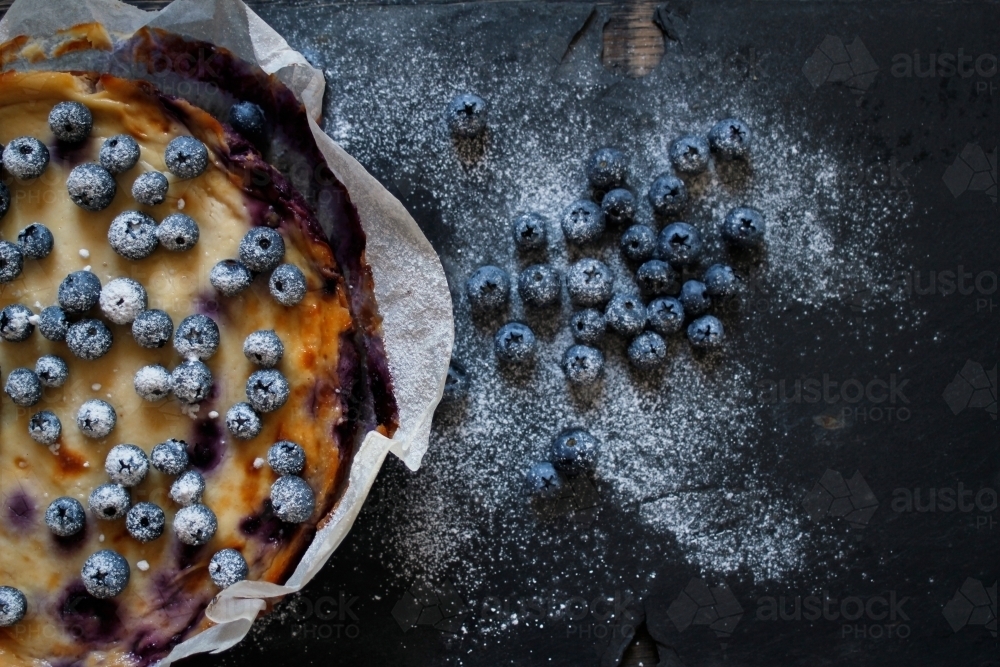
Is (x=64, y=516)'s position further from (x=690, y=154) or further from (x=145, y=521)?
(x=690, y=154)

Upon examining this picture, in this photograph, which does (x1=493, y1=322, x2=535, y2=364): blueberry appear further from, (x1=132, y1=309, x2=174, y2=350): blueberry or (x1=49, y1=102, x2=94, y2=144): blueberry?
(x1=49, y1=102, x2=94, y2=144): blueberry

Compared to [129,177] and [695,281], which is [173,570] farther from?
[695,281]

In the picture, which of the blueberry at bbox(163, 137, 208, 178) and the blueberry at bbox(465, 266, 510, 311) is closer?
the blueberry at bbox(163, 137, 208, 178)

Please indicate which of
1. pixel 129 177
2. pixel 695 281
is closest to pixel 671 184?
pixel 695 281

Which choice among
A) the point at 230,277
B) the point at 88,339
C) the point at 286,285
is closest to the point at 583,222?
the point at 286,285

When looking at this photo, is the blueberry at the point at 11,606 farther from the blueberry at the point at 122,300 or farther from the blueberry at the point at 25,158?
the blueberry at the point at 25,158

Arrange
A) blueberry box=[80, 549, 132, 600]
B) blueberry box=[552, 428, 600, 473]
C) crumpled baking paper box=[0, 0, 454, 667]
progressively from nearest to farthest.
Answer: blueberry box=[80, 549, 132, 600] → crumpled baking paper box=[0, 0, 454, 667] → blueberry box=[552, 428, 600, 473]

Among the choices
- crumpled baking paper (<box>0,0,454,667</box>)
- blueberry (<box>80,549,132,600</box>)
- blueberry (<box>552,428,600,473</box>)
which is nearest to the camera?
blueberry (<box>80,549,132,600</box>)

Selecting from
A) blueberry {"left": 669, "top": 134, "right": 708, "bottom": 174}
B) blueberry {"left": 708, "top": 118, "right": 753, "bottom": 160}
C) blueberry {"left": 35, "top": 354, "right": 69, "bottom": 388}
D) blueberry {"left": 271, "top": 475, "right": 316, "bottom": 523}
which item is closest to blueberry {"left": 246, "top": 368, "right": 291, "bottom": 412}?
blueberry {"left": 271, "top": 475, "right": 316, "bottom": 523}
